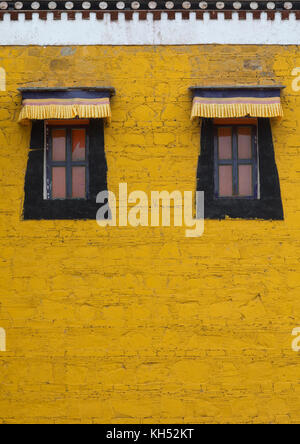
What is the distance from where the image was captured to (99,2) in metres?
7.56

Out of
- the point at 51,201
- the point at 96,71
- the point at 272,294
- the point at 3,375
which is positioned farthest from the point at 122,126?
the point at 3,375

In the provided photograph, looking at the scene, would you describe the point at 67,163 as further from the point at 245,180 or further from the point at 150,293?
the point at 245,180

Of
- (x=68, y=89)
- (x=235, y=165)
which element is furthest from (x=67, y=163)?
(x=235, y=165)

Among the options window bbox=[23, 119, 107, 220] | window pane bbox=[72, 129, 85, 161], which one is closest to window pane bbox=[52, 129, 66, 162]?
window bbox=[23, 119, 107, 220]

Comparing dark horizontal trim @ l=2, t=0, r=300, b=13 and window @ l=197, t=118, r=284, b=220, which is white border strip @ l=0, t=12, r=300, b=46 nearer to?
dark horizontal trim @ l=2, t=0, r=300, b=13

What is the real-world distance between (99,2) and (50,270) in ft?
10.0

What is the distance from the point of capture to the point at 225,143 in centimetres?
755

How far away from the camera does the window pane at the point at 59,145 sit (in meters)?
7.54

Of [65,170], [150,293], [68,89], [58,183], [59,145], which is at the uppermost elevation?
[68,89]

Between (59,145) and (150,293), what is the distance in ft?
6.40

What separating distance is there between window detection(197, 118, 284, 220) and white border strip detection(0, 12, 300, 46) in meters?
0.95

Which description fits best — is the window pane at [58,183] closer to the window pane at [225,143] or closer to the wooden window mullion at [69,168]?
the wooden window mullion at [69,168]
